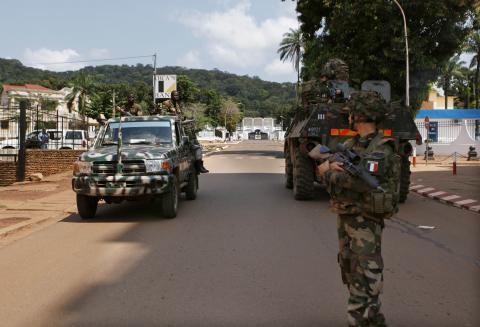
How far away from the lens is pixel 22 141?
17453 millimetres

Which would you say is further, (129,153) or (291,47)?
(291,47)

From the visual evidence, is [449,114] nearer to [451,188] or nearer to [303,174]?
[451,188]

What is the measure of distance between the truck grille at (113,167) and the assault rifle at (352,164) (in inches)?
218

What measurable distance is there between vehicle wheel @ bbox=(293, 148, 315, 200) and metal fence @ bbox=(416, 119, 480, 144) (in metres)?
21.6

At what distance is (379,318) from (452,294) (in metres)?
1.55

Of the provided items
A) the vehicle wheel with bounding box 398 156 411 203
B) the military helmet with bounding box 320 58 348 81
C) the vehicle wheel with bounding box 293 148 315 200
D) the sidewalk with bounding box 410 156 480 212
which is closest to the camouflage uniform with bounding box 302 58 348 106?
the military helmet with bounding box 320 58 348 81

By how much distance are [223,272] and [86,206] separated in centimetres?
438

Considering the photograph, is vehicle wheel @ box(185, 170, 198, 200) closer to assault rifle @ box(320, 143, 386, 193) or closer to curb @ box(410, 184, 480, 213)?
curb @ box(410, 184, 480, 213)

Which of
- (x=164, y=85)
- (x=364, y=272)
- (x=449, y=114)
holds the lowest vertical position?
(x=364, y=272)

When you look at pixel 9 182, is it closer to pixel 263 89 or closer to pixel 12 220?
pixel 12 220

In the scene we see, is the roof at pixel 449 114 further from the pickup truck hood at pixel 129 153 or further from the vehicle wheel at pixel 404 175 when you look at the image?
the pickup truck hood at pixel 129 153

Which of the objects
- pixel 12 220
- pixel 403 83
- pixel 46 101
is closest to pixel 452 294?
pixel 12 220

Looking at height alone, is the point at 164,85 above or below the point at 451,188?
above

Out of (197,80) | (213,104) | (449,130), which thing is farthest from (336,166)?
(197,80)
